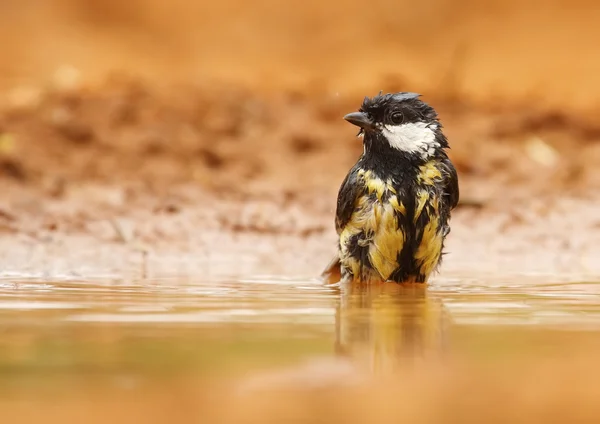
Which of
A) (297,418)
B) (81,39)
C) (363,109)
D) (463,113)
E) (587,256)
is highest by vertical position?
(81,39)

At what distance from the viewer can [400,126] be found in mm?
5332

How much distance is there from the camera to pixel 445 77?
1236 centimetres

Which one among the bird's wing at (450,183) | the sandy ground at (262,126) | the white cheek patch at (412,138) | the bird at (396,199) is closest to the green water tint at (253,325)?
the bird at (396,199)

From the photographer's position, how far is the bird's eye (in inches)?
212

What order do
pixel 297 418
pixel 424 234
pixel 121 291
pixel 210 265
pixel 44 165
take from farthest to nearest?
pixel 44 165 < pixel 210 265 < pixel 424 234 < pixel 121 291 < pixel 297 418

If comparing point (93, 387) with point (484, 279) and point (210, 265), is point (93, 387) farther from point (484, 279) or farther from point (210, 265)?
point (210, 265)

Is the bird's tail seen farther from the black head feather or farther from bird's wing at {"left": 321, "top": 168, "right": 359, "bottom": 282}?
the black head feather

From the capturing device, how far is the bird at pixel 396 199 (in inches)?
199

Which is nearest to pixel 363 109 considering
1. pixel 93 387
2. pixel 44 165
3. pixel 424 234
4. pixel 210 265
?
pixel 424 234

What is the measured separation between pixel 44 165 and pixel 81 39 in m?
4.15

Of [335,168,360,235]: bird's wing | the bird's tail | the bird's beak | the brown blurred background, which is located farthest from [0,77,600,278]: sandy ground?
the bird's beak

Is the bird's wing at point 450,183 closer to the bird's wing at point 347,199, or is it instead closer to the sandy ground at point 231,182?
the bird's wing at point 347,199

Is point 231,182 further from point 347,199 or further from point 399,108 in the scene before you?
point 347,199

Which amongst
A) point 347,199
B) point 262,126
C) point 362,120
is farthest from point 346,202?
point 262,126
